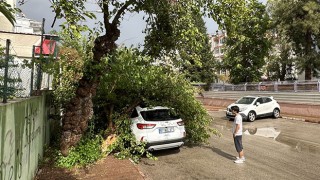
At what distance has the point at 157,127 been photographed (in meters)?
8.98

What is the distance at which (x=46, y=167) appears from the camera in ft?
25.6

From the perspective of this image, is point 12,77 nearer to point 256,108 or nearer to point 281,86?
point 256,108

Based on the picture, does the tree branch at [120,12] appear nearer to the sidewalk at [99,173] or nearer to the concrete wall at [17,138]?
the concrete wall at [17,138]

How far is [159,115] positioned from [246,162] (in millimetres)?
2950

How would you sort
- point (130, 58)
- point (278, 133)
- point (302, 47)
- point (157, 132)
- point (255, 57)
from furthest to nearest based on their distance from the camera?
1. point (255, 57)
2. point (302, 47)
3. point (278, 133)
4. point (157, 132)
5. point (130, 58)

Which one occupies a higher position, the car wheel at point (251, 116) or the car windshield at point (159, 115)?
the car windshield at point (159, 115)

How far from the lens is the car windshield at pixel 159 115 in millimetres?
9216

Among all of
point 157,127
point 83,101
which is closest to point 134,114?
point 157,127

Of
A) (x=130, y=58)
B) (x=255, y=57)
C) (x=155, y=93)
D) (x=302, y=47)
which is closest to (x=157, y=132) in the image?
(x=155, y=93)

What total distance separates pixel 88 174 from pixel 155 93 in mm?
3855

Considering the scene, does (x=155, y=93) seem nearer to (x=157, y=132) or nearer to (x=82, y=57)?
(x=157, y=132)

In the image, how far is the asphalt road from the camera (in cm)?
753

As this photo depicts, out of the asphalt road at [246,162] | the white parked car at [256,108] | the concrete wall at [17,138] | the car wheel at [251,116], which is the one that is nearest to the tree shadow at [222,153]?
the asphalt road at [246,162]

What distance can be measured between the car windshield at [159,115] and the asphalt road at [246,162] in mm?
1247
